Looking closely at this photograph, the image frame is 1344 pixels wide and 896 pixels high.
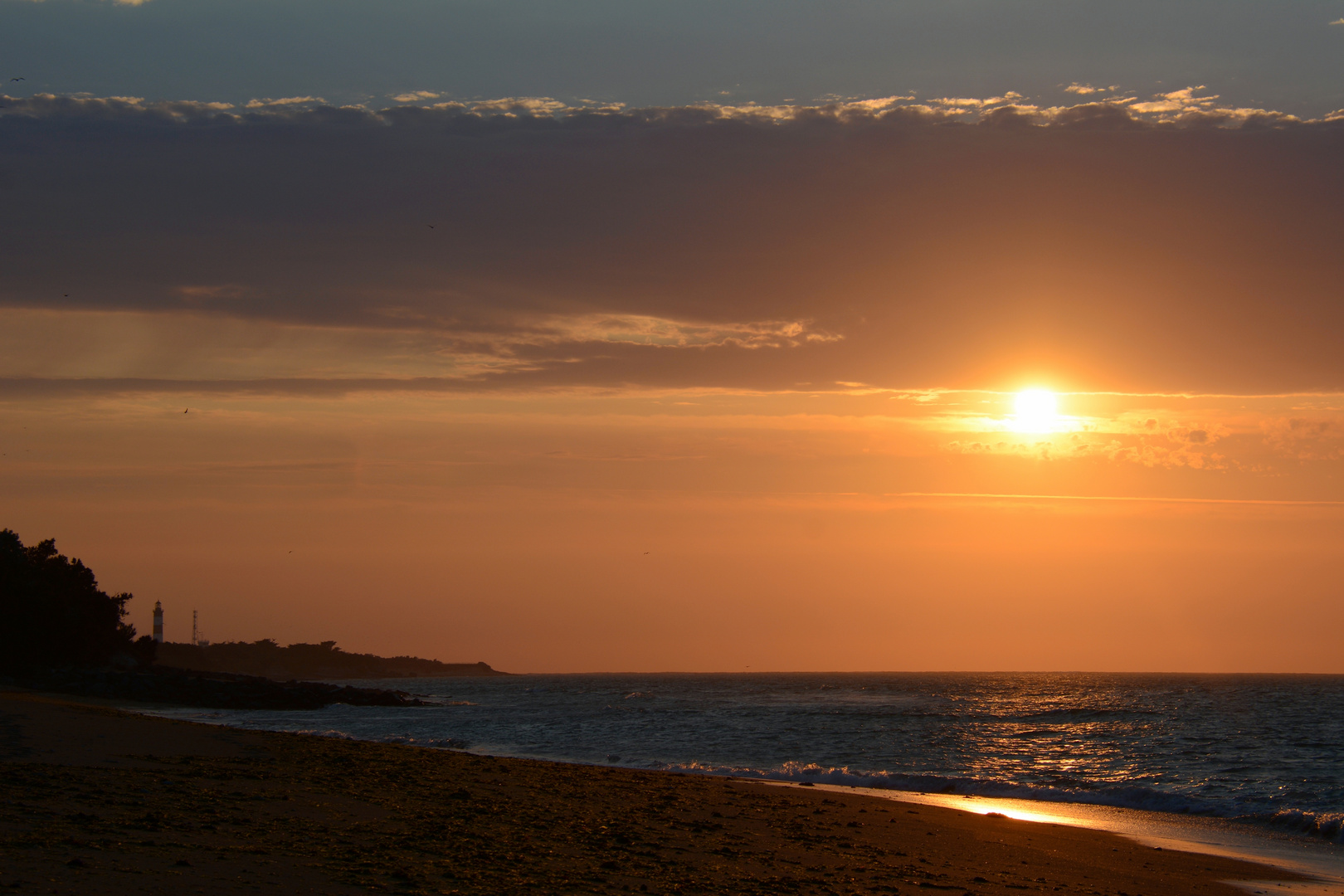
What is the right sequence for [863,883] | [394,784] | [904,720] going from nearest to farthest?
[863,883], [394,784], [904,720]

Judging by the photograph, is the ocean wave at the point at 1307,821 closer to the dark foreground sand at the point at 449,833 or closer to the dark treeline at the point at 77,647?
the dark foreground sand at the point at 449,833

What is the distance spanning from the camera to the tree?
55.1 m

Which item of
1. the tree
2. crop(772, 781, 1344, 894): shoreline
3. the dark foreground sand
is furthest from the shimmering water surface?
the tree

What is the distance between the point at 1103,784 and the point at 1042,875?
1722cm

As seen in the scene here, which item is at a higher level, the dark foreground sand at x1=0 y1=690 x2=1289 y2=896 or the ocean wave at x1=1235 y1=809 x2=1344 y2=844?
the dark foreground sand at x1=0 y1=690 x2=1289 y2=896

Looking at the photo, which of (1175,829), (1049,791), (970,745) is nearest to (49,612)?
(970,745)

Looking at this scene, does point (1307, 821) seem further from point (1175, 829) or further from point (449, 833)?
point (449, 833)

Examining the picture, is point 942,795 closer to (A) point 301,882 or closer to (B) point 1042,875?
(B) point 1042,875

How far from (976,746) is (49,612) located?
5151cm

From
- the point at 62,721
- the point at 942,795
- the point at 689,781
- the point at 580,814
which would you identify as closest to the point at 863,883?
the point at 580,814

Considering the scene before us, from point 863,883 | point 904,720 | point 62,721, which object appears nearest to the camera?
point 863,883

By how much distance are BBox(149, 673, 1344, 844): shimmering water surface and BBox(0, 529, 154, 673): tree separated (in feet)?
46.0

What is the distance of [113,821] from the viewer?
1160 centimetres

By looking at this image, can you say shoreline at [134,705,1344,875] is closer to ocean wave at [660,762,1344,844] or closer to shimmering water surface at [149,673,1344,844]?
ocean wave at [660,762,1344,844]
